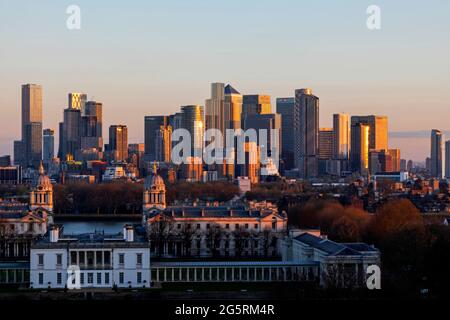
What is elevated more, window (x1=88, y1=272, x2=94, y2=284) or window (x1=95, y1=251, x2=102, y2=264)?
window (x1=95, y1=251, x2=102, y2=264)

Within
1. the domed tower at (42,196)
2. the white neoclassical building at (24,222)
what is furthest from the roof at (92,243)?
the domed tower at (42,196)

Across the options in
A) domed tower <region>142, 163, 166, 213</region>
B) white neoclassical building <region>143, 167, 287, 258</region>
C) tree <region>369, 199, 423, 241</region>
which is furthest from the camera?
domed tower <region>142, 163, 166, 213</region>

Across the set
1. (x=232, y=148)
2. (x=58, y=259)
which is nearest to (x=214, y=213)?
(x=58, y=259)

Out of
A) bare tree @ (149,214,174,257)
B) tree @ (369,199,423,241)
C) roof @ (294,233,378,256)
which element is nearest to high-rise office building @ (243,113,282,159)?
tree @ (369,199,423,241)

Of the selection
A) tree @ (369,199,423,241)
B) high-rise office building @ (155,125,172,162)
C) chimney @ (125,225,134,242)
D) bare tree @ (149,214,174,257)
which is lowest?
bare tree @ (149,214,174,257)

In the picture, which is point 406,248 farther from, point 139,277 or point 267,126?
point 267,126

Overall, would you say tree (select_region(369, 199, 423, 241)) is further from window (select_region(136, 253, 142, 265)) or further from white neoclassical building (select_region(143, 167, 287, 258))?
window (select_region(136, 253, 142, 265))
